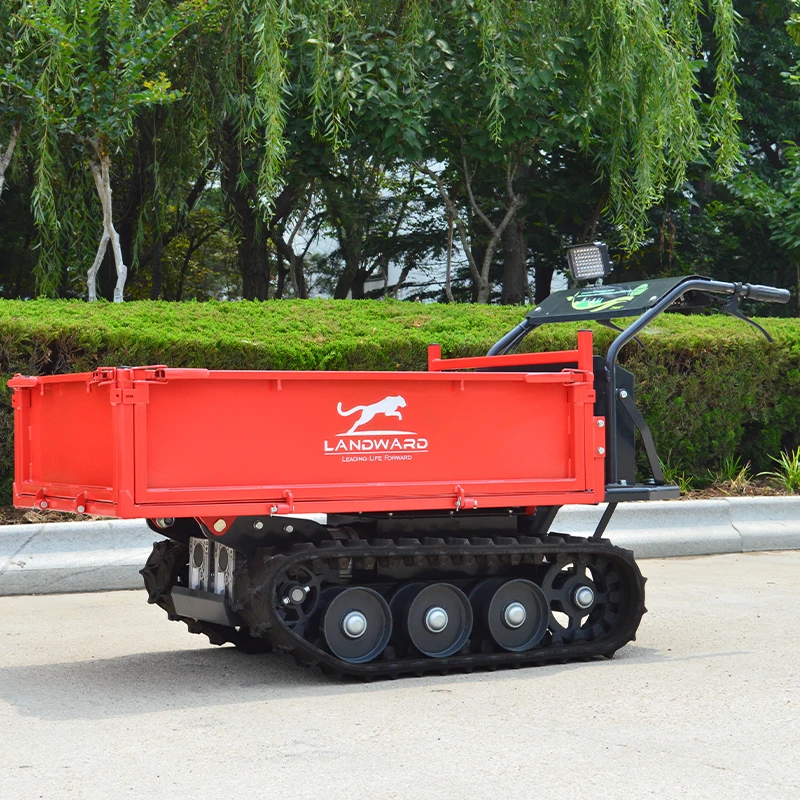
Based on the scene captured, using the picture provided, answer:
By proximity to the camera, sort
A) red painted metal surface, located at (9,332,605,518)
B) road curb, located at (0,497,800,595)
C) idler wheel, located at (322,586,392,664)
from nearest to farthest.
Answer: red painted metal surface, located at (9,332,605,518)
idler wheel, located at (322,586,392,664)
road curb, located at (0,497,800,595)

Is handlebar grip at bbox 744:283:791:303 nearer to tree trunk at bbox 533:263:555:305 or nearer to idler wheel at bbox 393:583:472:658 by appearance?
idler wheel at bbox 393:583:472:658

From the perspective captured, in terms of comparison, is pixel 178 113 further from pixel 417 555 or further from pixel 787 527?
pixel 417 555

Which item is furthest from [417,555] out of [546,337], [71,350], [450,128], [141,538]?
[450,128]

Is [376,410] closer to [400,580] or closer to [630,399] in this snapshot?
[400,580]

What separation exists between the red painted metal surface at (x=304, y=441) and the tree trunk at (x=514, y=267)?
1048cm

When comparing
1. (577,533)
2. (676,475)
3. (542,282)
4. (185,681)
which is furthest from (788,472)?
(542,282)

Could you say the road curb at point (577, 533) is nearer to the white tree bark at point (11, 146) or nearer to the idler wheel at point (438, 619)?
the idler wheel at point (438, 619)

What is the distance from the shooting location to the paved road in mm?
4195

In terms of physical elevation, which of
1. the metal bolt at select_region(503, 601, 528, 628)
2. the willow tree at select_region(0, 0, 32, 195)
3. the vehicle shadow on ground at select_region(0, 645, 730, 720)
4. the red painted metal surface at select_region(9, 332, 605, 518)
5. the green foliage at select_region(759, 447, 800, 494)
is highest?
the willow tree at select_region(0, 0, 32, 195)

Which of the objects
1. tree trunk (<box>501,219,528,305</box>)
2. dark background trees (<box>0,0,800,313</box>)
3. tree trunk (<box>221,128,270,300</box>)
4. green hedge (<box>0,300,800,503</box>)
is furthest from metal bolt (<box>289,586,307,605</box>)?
tree trunk (<box>501,219,528,305</box>)

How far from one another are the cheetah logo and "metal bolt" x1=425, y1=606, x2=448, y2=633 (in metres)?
1.08

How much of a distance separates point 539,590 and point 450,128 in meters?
9.74

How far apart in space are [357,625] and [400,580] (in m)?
0.42

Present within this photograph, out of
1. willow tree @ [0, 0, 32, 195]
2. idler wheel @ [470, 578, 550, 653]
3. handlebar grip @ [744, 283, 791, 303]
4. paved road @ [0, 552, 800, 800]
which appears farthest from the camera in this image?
willow tree @ [0, 0, 32, 195]
